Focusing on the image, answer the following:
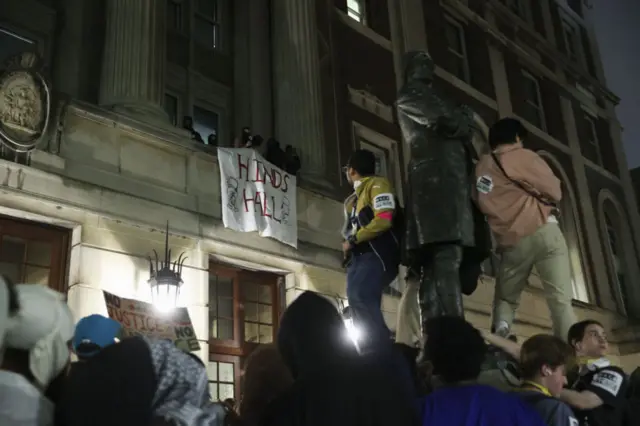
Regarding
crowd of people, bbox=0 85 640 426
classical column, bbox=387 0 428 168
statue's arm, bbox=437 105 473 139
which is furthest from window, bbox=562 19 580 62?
A: crowd of people, bbox=0 85 640 426

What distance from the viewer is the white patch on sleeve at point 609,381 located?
12.5ft

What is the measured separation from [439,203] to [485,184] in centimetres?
49

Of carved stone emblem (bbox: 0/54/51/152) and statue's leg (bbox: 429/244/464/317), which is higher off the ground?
carved stone emblem (bbox: 0/54/51/152)

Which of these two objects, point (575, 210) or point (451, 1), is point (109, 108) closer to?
point (451, 1)

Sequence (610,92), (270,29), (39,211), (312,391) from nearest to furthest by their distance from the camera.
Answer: (312,391)
(39,211)
(270,29)
(610,92)

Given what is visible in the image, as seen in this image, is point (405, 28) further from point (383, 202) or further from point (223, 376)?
point (383, 202)

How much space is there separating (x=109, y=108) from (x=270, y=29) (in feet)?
17.8

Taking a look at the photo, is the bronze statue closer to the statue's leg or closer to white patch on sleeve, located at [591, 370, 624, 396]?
the statue's leg

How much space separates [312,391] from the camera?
8.50ft

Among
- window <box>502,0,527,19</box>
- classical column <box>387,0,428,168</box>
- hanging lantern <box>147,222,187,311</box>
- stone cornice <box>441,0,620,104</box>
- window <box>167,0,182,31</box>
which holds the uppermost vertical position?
window <box>502,0,527,19</box>

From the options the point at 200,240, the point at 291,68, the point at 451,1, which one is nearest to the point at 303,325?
the point at 200,240

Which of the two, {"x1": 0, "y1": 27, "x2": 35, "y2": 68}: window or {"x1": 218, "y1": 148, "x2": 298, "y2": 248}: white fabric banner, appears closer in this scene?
{"x1": 218, "y1": 148, "x2": 298, "y2": 248}: white fabric banner

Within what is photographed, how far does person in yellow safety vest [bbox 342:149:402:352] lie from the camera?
5324 millimetres

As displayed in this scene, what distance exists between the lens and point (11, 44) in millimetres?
10562
